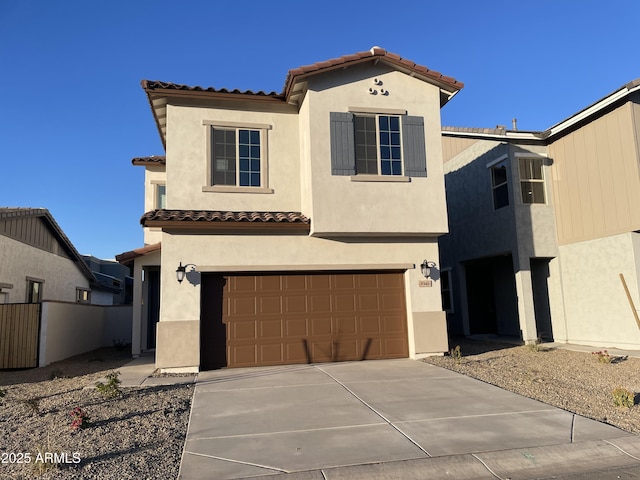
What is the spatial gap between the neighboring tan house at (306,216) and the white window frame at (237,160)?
0.03 metres

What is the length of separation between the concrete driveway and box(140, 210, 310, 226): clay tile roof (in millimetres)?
3740

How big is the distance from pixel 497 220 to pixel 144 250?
37.2ft

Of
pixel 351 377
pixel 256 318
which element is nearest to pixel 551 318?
pixel 351 377

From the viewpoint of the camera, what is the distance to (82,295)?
81.6 feet

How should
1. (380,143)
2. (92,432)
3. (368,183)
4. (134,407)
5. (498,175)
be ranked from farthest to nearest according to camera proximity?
1. (498,175)
2. (380,143)
3. (368,183)
4. (134,407)
5. (92,432)

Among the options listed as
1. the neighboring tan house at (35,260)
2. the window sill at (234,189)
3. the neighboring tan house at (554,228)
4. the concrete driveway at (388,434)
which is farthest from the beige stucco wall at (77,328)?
the neighboring tan house at (554,228)

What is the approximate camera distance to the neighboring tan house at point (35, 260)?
15.7 meters

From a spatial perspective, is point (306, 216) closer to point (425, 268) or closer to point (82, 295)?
point (425, 268)

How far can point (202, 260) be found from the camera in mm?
11148

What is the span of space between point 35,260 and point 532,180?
18.3 meters

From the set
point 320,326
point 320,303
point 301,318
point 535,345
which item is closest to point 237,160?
point 320,303

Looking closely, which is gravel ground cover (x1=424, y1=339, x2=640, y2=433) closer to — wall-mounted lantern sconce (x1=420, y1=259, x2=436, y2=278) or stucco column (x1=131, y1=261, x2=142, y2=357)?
wall-mounted lantern sconce (x1=420, y1=259, x2=436, y2=278)

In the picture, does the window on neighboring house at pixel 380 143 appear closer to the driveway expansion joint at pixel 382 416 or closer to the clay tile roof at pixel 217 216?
the clay tile roof at pixel 217 216

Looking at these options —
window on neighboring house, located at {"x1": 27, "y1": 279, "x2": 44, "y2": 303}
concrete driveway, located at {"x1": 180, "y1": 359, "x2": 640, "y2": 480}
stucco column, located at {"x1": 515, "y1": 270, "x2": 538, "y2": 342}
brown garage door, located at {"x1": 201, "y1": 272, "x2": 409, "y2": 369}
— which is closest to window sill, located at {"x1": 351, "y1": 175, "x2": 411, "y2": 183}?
brown garage door, located at {"x1": 201, "y1": 272, "x2": 409, "y2": 369}
